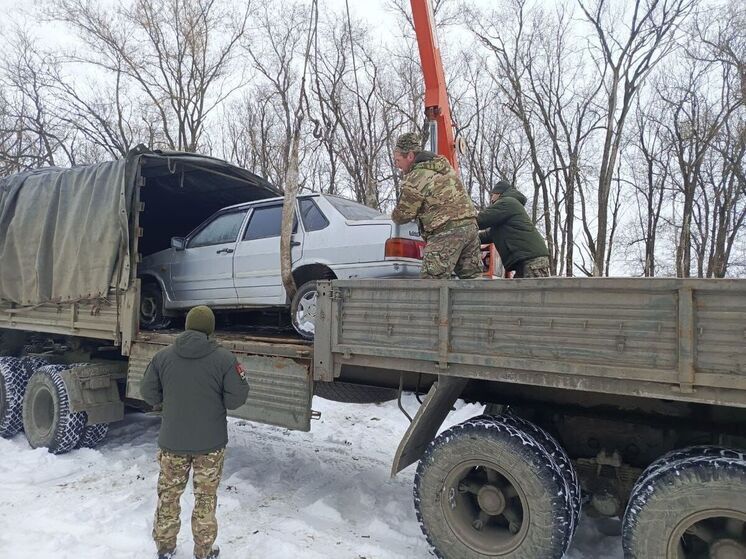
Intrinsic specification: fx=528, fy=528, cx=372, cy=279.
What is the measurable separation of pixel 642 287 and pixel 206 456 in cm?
268

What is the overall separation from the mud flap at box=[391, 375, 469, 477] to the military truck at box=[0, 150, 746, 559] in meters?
0.01

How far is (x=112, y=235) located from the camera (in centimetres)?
544

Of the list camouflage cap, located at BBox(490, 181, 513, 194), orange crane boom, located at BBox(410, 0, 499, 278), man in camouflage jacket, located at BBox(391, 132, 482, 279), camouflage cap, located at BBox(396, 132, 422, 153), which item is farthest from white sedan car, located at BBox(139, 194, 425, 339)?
orange crane boom, located at BBox(410, 0, 499, 278)

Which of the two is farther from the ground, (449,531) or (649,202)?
(649,202)

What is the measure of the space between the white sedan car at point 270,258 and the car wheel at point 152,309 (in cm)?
1

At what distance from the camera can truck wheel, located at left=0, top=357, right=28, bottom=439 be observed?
6344 mm

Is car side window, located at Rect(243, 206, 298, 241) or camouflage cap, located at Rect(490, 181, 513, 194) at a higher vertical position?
camouflage cap, located at Rect(490, 181, 513, 194)

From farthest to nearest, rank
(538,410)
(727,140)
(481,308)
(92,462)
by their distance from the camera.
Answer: (727,140) → (92,462) → (538,410) → (481,308)

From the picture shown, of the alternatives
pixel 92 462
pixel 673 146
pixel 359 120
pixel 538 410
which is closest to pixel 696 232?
pixel 673 146

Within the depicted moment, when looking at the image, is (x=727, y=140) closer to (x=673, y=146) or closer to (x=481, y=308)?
(x=673, y=146)

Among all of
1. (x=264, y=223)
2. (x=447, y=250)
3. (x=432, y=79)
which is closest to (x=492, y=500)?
(x=447, y=250)

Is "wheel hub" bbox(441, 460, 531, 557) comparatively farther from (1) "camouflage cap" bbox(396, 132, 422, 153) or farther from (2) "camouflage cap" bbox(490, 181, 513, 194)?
(2) "camouflage cap" bbox(490, 181, 513, 194)

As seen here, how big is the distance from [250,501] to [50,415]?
319 cm

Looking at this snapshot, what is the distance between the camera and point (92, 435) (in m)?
5.88
